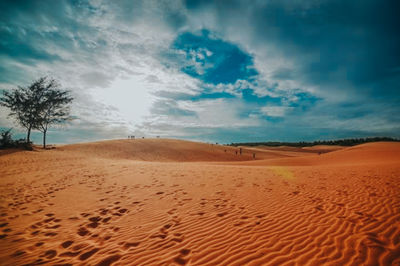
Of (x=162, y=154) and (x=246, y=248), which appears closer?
(x=246, y=248)

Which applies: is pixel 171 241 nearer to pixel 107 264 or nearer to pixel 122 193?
pixel 107 264

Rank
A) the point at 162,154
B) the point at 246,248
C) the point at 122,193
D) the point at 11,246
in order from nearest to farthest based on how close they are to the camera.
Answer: the point at 246,248
the point at 11,246
the point at 122,193
the point at 162,154

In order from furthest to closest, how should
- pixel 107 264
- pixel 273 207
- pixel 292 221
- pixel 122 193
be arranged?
pixel 122 193
pixel 273 207
pixel 292 221
pixel 107 264

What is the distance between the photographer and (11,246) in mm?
3951

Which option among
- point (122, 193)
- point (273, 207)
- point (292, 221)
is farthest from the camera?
point (122, 193)

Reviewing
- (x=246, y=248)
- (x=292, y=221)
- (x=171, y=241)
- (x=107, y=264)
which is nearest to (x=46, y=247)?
(x=107, y=264)

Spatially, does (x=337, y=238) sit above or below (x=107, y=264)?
above

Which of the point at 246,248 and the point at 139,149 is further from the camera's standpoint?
the point at 139,149

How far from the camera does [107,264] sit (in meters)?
3.34

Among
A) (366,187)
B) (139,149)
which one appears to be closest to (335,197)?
(366,187)

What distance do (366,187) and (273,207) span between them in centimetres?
562

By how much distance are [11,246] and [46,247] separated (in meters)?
0.91

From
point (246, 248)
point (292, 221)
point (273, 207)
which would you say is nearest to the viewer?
point (246, 248)

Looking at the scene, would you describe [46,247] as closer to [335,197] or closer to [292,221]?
[292,221]
